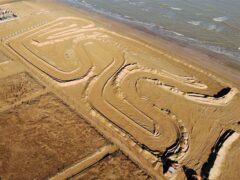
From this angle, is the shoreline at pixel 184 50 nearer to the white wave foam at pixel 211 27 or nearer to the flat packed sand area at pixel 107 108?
the flat packed sand area at pixel 107 108

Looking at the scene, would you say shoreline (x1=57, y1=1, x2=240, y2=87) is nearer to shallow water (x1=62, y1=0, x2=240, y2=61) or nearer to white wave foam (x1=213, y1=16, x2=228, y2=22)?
shallow water (x1=62, y1=0, x2=240, y2=61)

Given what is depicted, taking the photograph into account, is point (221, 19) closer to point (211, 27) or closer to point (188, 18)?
point (211, 27)

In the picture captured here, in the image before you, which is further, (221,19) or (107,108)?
(221,19)

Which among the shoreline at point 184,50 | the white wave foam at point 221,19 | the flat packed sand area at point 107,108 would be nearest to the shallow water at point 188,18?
the white wave foam at point 221,19

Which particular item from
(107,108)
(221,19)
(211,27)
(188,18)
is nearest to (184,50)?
(211,27)

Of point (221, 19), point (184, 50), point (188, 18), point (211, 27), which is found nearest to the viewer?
point (184, 50)

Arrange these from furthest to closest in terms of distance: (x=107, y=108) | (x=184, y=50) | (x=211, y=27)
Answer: (x=211, y=27) → (x=184, y=50) → (x=107, y=108)

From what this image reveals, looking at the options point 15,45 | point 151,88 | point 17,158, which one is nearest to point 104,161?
point 17,158
